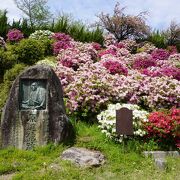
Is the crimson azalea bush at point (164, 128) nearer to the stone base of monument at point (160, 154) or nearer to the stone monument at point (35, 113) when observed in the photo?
the stone base of monument at point (160, 154)

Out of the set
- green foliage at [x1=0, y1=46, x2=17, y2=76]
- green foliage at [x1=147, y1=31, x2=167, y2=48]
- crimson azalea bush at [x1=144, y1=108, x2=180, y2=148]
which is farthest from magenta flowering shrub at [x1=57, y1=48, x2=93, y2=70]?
green foliage at [x1=147, y1=31, x2=167, y2=48]

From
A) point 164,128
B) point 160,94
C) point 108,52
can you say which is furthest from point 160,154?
point 108,52

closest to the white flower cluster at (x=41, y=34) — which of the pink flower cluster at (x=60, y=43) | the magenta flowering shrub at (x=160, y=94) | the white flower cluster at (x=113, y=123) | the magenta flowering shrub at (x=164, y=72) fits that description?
the pink flower cluster at (x=60, y=43)

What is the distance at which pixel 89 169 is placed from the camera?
8586 millimetres

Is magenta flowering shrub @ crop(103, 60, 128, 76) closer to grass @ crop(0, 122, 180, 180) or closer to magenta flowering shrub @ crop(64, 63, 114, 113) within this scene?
magenta flowering shrub @ crop(64, 63, 114, 113)

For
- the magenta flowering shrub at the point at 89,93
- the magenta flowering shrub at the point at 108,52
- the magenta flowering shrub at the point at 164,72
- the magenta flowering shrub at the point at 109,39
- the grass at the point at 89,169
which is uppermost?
the magenta flowering shrub at the point at 109,39

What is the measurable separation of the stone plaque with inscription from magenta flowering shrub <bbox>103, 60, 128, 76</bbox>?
18.4 feet

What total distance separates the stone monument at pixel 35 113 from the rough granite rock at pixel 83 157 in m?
0.66

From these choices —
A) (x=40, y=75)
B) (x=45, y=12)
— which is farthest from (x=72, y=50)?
(x=45, y=12)

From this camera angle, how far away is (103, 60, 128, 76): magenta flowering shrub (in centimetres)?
1498

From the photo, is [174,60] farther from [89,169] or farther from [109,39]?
[89,169]

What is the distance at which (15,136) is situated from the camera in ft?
31.8

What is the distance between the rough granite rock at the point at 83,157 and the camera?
8.72 m

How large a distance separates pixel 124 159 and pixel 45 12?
3517 cm
